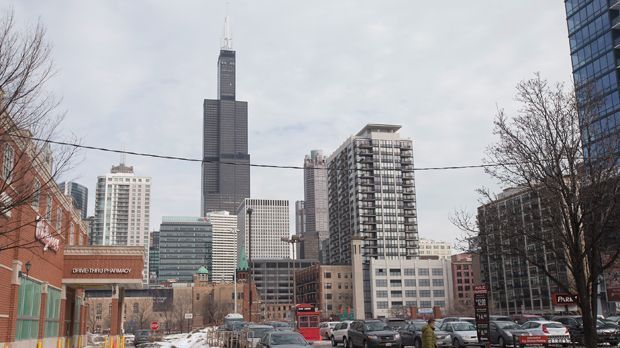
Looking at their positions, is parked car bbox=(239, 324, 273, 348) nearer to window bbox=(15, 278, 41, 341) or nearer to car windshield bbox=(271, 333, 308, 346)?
car windshield bbox=(271, 333, 308, 346)

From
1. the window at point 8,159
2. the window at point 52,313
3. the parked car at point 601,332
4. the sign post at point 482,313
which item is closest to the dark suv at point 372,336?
the sign post at point 482,313

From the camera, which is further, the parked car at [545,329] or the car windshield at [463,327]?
the car windshield at [463,327]

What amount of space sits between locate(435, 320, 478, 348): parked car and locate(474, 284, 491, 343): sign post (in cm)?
697

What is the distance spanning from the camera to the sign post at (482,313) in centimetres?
2158

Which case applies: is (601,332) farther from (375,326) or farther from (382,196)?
(382,196)

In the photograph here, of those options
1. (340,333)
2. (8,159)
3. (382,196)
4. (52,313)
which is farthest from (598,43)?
(382,196)

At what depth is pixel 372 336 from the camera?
96.1 ft

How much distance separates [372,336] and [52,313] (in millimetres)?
19405

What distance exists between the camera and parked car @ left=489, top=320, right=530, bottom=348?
2913 cm

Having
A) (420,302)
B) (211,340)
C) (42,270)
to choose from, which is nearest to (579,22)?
(211,340)

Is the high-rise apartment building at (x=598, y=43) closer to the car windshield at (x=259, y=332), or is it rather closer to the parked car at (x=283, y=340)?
the car windshield at (x=259, y=332)

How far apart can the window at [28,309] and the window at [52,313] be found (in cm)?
235

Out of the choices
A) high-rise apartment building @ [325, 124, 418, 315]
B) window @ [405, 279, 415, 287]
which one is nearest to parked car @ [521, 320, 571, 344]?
window @ [405, 279, 415, 287]

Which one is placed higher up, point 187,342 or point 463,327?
point 463,327
